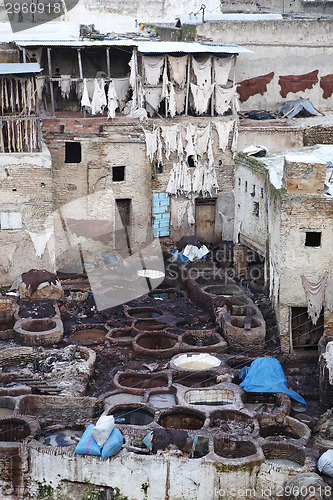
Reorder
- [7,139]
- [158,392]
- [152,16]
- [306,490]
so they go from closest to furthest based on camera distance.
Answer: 1. [306,490]
2. [158,392]
3. [7,139]
4. [152,16]

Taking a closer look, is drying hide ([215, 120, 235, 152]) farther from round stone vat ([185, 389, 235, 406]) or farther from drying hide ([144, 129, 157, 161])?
round stone vat ([185, 389, 235, 406])

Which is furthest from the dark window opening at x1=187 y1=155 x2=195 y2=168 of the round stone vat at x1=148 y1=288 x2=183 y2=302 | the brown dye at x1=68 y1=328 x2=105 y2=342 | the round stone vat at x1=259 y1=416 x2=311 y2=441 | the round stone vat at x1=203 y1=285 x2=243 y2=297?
the round stone vat at x1=259 y1=416 x2=311 y2=441

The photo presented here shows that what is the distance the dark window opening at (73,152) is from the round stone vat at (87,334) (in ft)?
22.4

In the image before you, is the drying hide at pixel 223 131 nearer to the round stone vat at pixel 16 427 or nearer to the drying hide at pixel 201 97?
the drying hide at pixel 201 97

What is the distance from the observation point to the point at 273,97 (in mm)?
29812

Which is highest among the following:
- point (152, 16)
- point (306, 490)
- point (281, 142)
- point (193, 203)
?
point (152, 16)

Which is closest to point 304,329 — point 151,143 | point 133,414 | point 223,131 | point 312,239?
point 312,239

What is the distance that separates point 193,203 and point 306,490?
13958 mm

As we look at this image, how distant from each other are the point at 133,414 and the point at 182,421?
3.77ft

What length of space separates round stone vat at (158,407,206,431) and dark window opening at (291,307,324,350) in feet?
14.8

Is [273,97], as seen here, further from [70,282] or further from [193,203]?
[70,282]

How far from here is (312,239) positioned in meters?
20.3

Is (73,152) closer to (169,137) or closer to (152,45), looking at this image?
(169,137)

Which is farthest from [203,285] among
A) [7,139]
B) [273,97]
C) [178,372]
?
[273,97]
